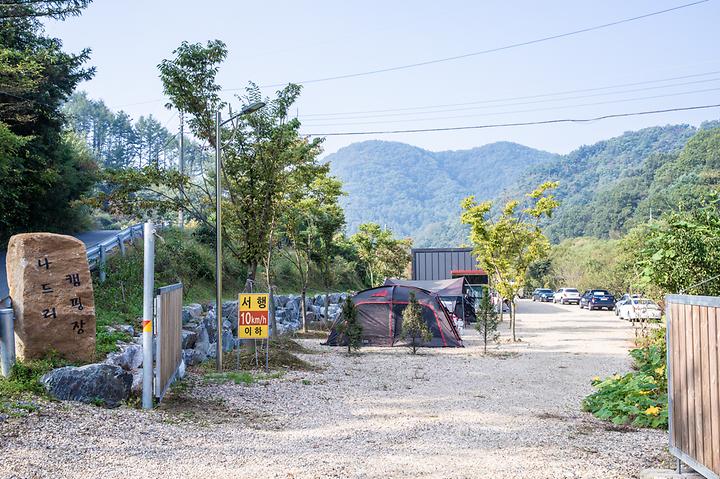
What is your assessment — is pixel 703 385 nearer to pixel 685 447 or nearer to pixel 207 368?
pixel 685 447

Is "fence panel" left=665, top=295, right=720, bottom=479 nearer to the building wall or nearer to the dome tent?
the dome tent

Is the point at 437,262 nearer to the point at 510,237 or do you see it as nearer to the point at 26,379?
the point at 510,237

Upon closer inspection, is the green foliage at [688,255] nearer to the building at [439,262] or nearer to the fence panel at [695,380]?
the fence panel at [695,380]

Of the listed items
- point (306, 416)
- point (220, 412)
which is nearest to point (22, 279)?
point (220, 412)

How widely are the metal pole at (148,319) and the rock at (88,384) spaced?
1.05ft

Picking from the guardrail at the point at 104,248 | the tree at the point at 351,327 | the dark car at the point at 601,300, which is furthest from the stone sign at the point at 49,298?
the dark car at the point at 601,300

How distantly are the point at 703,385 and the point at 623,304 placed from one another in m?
30.1

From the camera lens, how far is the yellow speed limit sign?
1294cm

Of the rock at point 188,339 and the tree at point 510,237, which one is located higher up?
the tree at point 510,237

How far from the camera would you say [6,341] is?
855cm

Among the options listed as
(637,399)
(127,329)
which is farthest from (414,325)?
(637,399)

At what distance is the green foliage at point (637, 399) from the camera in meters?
8.05

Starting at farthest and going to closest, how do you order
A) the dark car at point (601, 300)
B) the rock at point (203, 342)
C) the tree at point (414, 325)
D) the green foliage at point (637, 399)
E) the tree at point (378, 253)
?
the dark car at point (601, 300) < the tree at point (378, 253) < the tree at point (414, 325) < the rock at point (203, 342) < the green foliage at point (637, 399)

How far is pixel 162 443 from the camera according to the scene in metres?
6.91
